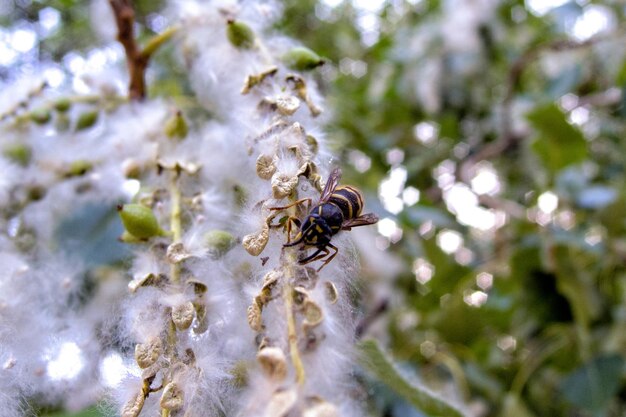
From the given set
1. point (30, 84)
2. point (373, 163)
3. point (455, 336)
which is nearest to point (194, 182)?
point (30, 84)

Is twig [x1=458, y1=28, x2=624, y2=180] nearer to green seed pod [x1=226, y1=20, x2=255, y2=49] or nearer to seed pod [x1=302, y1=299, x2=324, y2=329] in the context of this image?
green seed pod [x1=226, y1=20, x2=255, y2=49]

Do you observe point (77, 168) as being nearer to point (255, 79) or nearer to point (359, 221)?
point (255, 79)

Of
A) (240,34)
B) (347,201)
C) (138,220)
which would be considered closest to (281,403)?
(347,201)

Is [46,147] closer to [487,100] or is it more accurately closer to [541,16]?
[487,100]

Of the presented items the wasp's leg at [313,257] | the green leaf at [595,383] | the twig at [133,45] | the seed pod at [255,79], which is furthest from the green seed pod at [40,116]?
the green leaf at [595,383]

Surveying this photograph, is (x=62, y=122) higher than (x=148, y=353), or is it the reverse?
(x=148, y=353)

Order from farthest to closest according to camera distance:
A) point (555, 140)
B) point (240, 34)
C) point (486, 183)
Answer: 1. point (486, 183)
2. point (555, 140)
3. point (240, 34)

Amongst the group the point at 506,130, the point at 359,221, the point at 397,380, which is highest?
the point at 359,221
